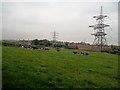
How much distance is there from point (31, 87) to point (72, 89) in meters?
1.39

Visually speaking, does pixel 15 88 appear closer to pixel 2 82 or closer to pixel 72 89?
pixel 2 82

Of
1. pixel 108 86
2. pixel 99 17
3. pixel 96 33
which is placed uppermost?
pixel 99 17

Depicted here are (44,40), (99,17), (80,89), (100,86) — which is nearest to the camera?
(80,89)

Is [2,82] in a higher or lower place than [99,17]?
lower

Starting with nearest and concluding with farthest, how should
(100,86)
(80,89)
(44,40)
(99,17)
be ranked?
(80,89) → (100,86) → (99,17) → (44,40)

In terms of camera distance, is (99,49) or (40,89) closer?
(40,89)

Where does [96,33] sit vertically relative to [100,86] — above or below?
above

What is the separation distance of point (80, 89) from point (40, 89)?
1.44 m

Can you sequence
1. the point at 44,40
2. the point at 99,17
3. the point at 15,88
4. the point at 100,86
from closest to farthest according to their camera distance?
1. the point at 15,88
2. the point at 100,86
3. the point at 99,17
4. the point at 44,40

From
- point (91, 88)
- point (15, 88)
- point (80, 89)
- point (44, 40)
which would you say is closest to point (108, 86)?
point (91, 88)

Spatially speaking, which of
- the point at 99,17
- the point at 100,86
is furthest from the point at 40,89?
the point at 99,17

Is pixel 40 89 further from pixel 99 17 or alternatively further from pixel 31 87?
pixel 99 17

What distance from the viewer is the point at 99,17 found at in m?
58.3

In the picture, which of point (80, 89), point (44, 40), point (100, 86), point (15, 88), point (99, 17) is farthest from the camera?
point (44, 40)
